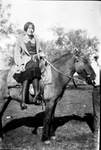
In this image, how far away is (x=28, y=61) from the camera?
14.6 feet

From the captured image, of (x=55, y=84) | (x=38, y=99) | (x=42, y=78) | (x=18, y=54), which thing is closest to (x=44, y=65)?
(x=42, y=78)

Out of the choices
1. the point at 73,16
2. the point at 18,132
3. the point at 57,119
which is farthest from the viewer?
the point at 57,119

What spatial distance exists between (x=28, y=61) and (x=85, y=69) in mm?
1234

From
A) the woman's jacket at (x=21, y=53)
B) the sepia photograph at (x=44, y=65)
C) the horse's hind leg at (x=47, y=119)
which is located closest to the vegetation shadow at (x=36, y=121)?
the sepia photograph at (x=44, y=65)

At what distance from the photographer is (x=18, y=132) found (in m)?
5.11

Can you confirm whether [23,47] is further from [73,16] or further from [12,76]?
[73,16]

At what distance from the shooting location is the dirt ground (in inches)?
173

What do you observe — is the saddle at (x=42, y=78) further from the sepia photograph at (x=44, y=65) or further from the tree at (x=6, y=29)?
the tree at (x=6, y=29)

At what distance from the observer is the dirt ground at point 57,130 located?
4.40m

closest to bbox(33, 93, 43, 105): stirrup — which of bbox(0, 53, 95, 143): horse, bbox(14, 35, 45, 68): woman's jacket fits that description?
bbox(0, 53, 95, 143): horse

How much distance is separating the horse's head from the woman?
0.84m

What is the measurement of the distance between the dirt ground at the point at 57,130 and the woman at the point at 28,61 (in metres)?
0.84

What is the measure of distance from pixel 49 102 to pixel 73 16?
1.85 metres

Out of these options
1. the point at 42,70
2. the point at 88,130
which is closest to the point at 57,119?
the point at 88,130
